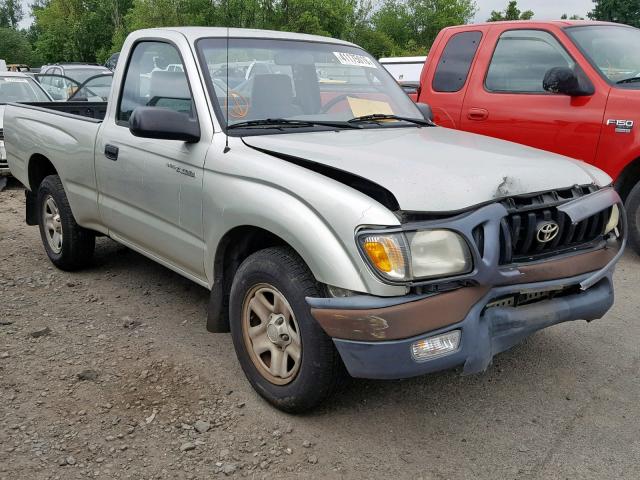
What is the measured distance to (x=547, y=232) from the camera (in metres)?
2.93

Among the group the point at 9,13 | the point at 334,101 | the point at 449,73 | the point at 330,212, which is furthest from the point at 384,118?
the point at 9,13

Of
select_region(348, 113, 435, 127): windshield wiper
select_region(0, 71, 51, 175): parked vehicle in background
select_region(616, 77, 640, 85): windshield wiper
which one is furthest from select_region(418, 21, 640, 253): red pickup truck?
select_region(0, 71, 51, 175): parked vehicle in background

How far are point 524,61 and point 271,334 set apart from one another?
4.12m

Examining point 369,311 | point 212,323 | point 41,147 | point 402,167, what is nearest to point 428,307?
point 369,311

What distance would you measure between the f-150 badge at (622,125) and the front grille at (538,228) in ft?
8.37

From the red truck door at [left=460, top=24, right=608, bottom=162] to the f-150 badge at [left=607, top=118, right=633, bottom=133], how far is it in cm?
10

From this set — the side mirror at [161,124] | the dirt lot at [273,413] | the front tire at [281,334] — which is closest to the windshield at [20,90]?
the dirt lot at [273,413]

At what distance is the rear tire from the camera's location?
5.10 meters

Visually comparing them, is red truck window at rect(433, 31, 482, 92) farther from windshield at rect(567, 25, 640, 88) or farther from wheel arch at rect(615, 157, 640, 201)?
wheel arch at rect(615, 157, 640, 201)

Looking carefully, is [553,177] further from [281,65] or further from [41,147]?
[41,147]

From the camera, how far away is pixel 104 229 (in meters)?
4.68

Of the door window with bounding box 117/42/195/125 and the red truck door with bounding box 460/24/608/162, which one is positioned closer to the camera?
the door window with bounding box 117/42/195/125

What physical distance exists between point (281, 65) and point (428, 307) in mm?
2010

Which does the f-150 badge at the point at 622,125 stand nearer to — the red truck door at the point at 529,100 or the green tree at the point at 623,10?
the red truck door at the point at 529,100
